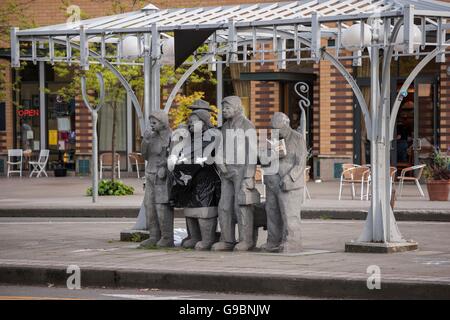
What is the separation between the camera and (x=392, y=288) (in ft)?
38.9

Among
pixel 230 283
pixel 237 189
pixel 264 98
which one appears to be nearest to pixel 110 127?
pixel 264 98

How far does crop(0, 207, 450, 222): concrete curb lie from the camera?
838 inches

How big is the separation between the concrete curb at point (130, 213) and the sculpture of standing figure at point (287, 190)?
266 inches

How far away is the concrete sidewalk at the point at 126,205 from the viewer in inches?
856

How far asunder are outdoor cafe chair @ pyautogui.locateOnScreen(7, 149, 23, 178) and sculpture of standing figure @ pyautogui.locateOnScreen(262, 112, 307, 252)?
73.0 feet

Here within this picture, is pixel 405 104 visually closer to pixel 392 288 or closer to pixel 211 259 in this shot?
pixel 211 259

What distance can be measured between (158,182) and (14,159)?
22.9 m

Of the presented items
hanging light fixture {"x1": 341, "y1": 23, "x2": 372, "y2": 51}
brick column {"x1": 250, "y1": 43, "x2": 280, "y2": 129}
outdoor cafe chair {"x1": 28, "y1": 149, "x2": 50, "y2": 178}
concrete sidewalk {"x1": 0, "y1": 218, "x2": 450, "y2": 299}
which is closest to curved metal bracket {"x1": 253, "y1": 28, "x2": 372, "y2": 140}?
hanging light fixture {"x1": 341, "y1": 23, "x2": 372, "y2": 51}

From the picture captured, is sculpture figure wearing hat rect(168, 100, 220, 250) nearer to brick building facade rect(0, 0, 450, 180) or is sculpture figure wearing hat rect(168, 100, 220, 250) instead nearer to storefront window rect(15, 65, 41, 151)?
brick building facade rect(0, 0, 450, 180)

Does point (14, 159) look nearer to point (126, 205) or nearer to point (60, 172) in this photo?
point (60, 172)

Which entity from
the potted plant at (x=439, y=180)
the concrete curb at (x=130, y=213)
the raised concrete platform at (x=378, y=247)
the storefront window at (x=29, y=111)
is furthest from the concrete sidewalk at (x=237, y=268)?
the storefront window at (x=29, y=111)
